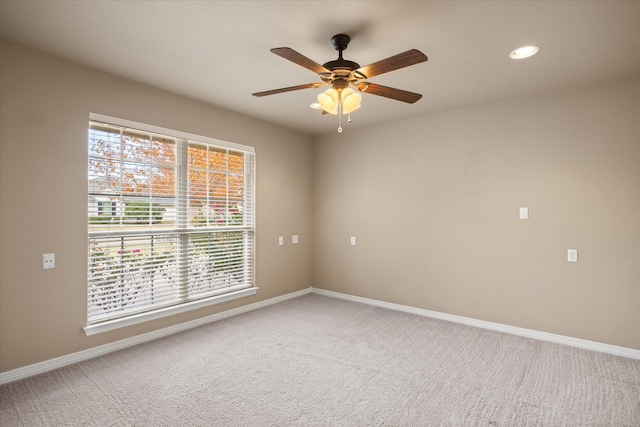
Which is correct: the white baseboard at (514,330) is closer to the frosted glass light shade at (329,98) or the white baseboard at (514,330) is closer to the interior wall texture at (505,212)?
the interior wall texture at (505,212)

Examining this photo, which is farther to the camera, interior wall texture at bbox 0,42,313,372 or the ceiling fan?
interior wall texture at bbox 0,42,313,372

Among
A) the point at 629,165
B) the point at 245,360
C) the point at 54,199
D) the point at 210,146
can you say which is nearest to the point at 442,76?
the point at 629,165

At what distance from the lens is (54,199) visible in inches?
111

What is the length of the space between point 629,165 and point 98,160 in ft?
15.8

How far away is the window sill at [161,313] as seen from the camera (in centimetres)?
305

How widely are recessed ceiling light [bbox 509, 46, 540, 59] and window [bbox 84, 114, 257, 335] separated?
3.03 meters

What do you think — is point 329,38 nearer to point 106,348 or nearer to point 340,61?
point 340,61

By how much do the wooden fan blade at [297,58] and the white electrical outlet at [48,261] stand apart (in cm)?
247

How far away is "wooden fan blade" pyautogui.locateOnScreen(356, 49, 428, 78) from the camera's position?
1.92 m

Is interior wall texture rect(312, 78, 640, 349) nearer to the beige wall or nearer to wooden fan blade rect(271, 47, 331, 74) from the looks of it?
the beige wall

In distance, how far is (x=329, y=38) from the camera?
2453mm

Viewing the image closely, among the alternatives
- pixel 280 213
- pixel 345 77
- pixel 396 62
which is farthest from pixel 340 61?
pixel 280 213

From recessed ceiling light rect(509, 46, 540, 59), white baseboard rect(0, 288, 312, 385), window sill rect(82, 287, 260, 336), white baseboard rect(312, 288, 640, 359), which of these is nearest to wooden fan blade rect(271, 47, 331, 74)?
recessed ceiling light rect(509, 46, 540, 59)

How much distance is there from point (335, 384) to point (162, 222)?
235cm
